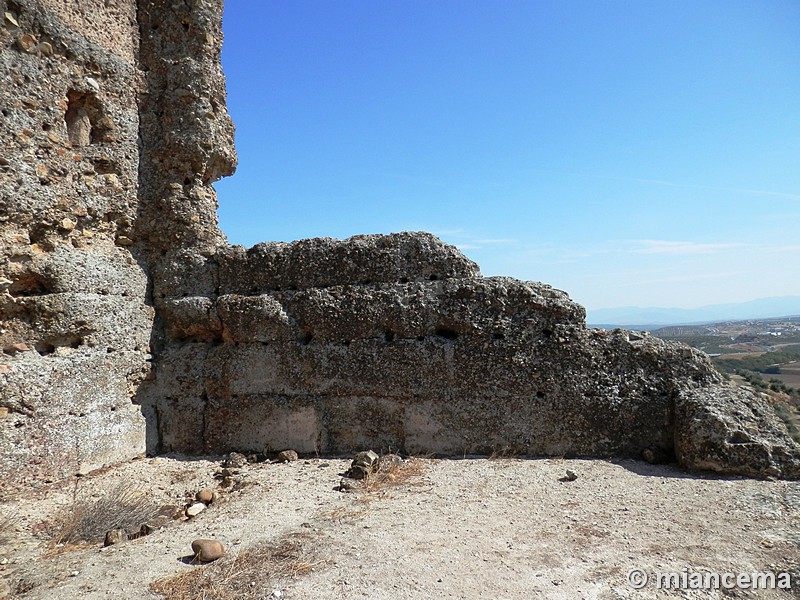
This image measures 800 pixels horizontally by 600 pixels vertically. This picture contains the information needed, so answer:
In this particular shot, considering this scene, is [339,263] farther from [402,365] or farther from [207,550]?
[207,550]

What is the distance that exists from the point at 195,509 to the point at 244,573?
1515mm

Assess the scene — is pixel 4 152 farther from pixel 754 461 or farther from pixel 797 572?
pixel 754 461

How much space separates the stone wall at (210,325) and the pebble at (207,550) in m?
2.58

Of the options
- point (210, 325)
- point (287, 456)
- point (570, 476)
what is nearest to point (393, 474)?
point (287, 456)

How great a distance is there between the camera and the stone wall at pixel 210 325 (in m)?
5.36

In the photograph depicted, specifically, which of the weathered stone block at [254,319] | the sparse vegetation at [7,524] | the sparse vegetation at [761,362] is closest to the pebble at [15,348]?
the sparse vegetation at [7,524]

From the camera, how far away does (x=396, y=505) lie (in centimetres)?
441

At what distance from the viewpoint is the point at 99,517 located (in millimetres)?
4191

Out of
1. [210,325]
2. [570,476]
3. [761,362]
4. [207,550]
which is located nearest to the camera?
[207,550]

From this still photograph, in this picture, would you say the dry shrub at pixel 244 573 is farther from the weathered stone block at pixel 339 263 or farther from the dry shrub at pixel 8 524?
the weathered stone block at pixel 339 263

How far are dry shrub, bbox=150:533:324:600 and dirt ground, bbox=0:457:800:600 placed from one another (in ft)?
0.04

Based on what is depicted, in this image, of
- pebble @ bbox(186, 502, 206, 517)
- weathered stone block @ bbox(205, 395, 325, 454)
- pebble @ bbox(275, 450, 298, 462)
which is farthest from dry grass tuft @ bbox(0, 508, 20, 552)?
Answer: pebble @ bbox(275, 450, 298, 462)

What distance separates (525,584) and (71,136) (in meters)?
6.41

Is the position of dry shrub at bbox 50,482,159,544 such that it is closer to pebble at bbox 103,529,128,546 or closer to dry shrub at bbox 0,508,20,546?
pebble at bbox 103,529,128,546
